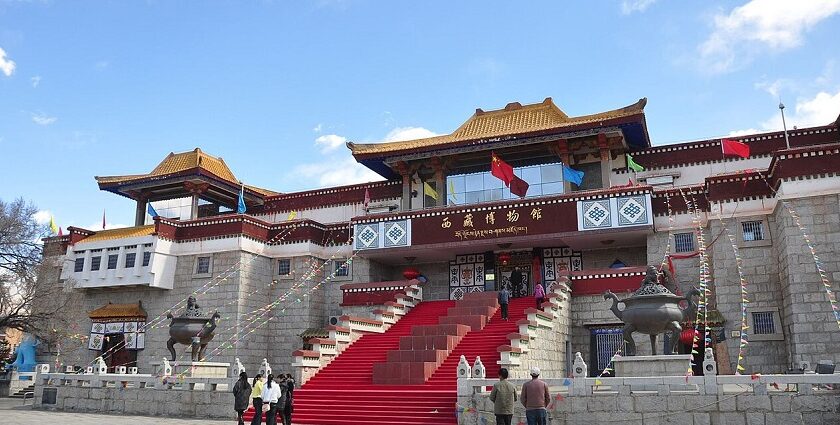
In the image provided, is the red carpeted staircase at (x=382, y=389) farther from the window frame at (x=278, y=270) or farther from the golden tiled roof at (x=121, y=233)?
the golden tiled roof at (x=121, y=233)

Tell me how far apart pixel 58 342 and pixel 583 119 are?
2050cm

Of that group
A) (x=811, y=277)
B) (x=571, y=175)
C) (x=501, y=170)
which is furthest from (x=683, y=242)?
(x=501, y=170)

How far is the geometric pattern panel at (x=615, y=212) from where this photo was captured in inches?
837

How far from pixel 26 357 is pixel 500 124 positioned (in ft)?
68.0

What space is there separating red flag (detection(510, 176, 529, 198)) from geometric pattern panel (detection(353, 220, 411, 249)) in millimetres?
3988

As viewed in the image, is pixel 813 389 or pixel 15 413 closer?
pixel 813 389

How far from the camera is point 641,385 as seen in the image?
40.6ft

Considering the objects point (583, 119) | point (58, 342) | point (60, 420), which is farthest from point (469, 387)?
point (58, 342)

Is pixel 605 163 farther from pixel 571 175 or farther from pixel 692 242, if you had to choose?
pixel 692 242

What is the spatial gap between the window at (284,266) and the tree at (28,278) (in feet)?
24.7

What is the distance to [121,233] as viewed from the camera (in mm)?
27188

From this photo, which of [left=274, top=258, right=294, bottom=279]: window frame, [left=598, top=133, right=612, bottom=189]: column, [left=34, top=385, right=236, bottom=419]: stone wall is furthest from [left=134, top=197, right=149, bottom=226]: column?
A: [left=598, top=133, right=612, bottom=189]: column

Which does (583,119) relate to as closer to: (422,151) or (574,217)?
(574,217)

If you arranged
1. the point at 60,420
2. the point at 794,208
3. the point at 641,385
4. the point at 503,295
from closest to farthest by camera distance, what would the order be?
1. the point at 641,385
2. the point at 60,420
3. the point at 794,208
4. the point at 503,295
